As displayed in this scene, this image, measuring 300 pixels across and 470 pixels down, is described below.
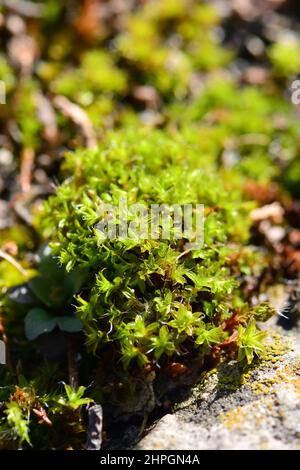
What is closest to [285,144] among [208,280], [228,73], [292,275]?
[228,73]

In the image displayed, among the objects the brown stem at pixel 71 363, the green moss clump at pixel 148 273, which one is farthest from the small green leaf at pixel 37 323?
the green moss clump at pixel 148 273

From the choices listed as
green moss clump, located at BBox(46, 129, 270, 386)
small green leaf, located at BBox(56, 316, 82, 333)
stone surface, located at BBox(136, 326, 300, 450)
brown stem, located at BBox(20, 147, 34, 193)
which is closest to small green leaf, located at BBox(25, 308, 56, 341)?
small green leaf, located at BBox(56, 316, 82, 333)

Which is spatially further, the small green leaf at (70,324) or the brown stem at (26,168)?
the brown stem at (26,168)

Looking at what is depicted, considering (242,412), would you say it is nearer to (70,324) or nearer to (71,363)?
(71,363)

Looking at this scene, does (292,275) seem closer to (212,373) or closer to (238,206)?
(238,206)

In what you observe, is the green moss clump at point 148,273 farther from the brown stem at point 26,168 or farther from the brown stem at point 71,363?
the brown stem at point 26,168

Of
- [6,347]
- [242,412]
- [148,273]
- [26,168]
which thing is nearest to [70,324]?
Answer: [6,347]
